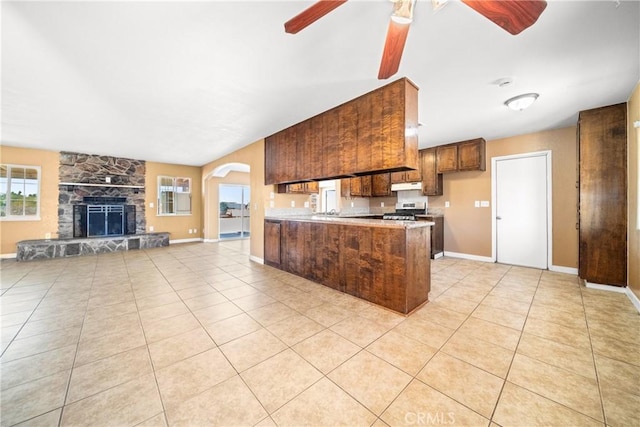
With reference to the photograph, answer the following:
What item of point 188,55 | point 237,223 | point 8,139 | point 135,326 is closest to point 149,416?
point 135,326

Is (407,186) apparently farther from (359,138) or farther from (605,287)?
(605,287)

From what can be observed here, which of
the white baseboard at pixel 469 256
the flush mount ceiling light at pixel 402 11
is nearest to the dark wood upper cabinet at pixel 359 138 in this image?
the flush mount ceiling light at pixel 402 11

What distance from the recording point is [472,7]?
124cm

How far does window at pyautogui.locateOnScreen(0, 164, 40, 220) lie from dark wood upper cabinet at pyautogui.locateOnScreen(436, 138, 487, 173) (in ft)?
30.1

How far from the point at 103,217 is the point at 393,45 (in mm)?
7974

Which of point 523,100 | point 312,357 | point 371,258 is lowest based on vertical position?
point 312,357

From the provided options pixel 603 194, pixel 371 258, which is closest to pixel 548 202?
pixel 603 194

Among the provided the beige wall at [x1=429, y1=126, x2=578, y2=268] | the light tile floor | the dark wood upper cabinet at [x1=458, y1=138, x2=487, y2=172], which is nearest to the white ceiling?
the beige wall at [x1=429, y1=126, x2=578, y2=268]

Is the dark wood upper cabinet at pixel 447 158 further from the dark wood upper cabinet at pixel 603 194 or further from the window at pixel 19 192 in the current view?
the window at pixel 19 192

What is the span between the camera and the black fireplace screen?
6.01 meters

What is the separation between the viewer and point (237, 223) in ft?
28.3

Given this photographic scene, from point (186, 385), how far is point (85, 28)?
2.74 metres

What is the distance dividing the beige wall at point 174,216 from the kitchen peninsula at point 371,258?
5.54 m

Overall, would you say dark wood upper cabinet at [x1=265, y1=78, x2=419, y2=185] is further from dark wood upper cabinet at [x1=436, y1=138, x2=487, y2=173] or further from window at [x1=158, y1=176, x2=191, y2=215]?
window at [x1=158, y1=176, x2=191, y2=215]
